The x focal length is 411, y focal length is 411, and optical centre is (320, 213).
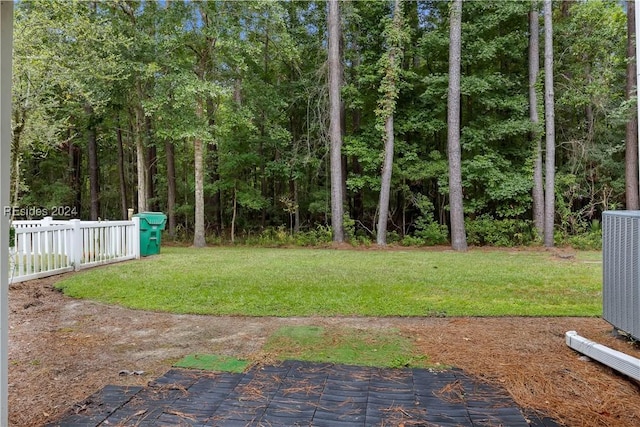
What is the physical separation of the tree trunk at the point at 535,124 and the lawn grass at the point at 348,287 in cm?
448

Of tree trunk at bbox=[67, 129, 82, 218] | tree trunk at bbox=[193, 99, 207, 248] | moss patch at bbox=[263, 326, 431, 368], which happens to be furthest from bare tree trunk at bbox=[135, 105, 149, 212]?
moss patch at bbox=[263, 326, 431, 368]

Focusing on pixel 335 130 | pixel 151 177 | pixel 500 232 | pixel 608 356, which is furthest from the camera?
pixel 151 177

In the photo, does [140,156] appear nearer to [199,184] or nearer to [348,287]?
[199,184]

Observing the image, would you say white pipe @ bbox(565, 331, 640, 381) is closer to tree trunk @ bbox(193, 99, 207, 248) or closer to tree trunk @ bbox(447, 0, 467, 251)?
tree trunk @ bbox(447, 0, 467, 251)

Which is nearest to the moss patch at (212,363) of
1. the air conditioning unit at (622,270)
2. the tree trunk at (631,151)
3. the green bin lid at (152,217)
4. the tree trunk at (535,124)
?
the air conditioning unit at (622,270)

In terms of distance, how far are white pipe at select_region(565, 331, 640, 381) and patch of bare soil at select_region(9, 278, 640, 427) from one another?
0.06m

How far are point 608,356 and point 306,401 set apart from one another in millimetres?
2106

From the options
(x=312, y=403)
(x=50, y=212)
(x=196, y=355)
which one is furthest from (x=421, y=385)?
(x=50, y=212)

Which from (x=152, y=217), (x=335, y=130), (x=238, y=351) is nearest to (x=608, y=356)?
(x=238, y=351)

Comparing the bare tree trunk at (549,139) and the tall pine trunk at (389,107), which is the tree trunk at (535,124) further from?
the tall pine trunk at (389,107)

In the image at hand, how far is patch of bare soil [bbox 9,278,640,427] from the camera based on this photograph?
2361mm

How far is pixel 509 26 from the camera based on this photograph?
1359 centimetres

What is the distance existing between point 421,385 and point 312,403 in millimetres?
723

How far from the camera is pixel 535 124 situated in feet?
40.9
